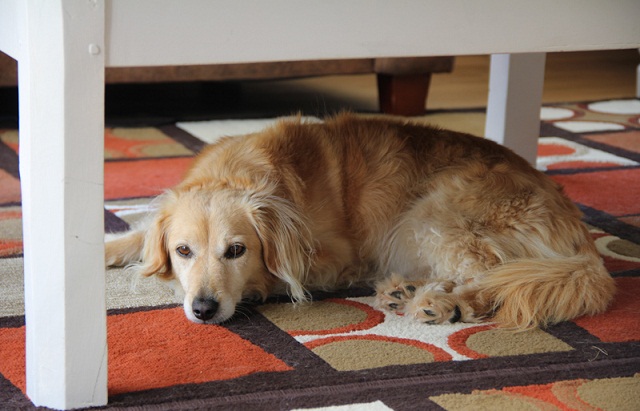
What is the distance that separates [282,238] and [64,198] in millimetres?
670

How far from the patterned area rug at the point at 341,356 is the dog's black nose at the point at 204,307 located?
25mm

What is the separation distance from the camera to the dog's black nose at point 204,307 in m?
1.64

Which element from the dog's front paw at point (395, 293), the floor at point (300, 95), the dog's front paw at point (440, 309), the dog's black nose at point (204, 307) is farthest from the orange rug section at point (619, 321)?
the floor at point (300, 95)

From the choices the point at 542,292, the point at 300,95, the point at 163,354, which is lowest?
the point at 163,354

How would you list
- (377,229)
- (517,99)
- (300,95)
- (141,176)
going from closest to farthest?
(377,229), (517,99), (141,176), (300,95)

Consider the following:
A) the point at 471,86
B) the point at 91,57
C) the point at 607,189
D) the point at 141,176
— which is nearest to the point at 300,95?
the point at 471,86

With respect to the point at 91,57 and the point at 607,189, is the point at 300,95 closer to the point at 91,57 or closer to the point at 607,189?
the point at 607,189

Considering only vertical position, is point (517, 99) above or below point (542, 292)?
above

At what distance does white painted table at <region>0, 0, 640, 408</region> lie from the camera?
1.20 meters

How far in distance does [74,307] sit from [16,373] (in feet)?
0.82

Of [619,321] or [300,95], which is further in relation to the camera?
[300,95]

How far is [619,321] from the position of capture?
168 centimetres

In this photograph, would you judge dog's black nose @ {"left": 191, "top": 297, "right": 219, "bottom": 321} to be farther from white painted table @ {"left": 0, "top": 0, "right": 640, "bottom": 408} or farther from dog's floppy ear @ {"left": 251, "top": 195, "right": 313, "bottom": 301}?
white painted table @ {"left": 0, "top": 0, "right": 640, "bottom": 408}

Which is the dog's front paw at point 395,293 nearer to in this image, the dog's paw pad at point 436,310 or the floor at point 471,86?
the dog's paw pad at point 436,310
